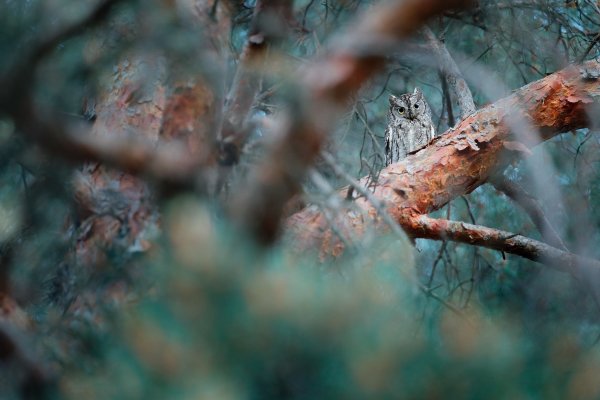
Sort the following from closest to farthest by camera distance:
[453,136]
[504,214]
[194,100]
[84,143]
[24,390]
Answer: [24,390] → [84,143] → [194,100] → [453,136] → [504,214]

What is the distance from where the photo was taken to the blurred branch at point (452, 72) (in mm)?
2449

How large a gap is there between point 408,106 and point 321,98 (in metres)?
2.96

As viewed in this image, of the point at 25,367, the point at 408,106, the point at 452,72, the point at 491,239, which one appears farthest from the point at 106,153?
the point at 408,106

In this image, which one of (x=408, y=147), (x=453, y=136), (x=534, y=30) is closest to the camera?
(x=453, y=136)

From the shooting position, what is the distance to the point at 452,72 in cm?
244

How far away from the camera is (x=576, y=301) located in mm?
Answer: 2221

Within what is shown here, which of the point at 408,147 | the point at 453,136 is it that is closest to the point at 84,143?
the point at 453,136

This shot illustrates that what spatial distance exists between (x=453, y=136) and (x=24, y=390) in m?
1.54

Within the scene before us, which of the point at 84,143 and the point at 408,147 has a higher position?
the point at 84,143

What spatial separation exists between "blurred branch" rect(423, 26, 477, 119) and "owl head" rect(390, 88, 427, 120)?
1149 mm

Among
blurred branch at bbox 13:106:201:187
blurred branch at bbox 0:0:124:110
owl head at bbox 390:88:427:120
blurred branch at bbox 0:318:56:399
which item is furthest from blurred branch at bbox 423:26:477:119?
blurred branch at bbox 0:318:56:399

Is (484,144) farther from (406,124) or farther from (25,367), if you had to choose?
(406,124)

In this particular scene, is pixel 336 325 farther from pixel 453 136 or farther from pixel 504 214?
pixel 504 214

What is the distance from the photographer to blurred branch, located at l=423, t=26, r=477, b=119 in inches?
96.4
